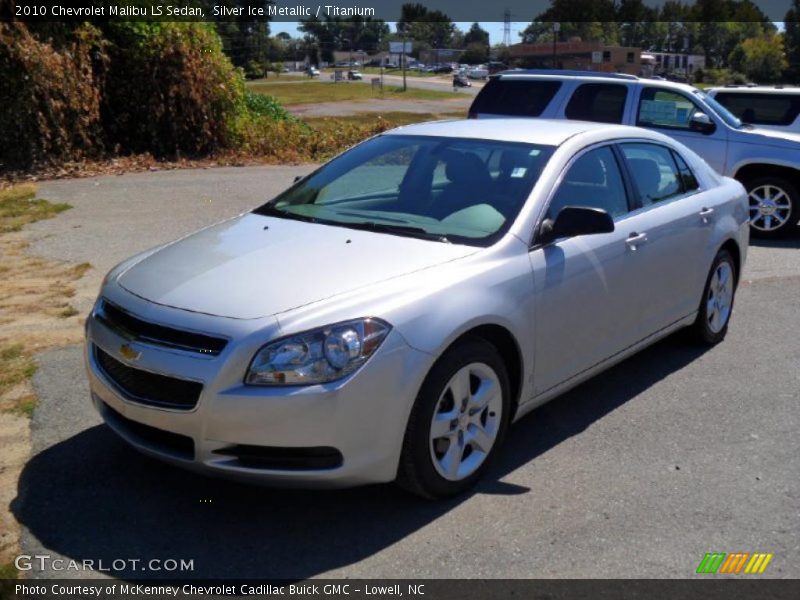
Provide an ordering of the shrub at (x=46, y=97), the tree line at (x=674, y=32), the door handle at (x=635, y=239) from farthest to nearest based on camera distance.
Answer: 1. the tree line at (x=674, y=32)
2. the shrub at (x=46, y=97)
3. the door handle at (x=635, y=239)

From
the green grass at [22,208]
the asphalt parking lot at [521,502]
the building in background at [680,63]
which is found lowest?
the asphalt parking lot at [521,502]

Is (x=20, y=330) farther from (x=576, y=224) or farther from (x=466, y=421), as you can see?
(x=576, y=224)

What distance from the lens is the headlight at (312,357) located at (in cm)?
369

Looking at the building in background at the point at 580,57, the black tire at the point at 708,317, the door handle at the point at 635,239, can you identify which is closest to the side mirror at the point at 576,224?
the door handle at the point at 635,239

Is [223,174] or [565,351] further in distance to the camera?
[223,174]

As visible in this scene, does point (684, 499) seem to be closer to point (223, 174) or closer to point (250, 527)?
point (250, 527)

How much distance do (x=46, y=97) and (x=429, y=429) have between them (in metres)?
13.1

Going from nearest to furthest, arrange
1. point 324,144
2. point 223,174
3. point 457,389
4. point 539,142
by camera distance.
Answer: point 457,389, point 539,142, point 223,174, point 324,144

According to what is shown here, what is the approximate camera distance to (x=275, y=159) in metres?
17.5

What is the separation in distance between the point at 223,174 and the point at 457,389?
11.9 metres

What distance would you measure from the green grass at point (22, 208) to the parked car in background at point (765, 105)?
937 cm

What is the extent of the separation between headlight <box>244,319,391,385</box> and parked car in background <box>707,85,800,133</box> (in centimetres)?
1079

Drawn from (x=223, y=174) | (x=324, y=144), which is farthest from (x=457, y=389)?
(x=324, y=144)

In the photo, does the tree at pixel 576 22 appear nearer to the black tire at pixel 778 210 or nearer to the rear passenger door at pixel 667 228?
the black tire at pixel 778 210
